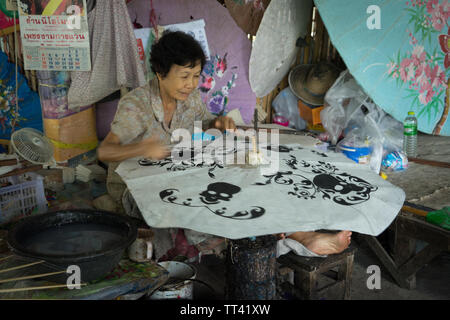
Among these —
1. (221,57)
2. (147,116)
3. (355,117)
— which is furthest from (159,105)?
(355,117)

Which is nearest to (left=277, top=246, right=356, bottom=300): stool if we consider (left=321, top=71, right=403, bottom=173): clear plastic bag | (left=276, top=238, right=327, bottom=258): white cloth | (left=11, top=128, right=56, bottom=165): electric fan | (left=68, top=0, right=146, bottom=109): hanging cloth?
(left=276, top=238, right=327, bottom=258): white cloth

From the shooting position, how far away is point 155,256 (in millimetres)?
2070

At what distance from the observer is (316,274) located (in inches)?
75.0

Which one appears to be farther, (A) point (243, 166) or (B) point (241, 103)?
(B) point (241, 103)

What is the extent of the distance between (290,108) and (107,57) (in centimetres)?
209

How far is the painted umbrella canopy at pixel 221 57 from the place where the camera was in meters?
3.52

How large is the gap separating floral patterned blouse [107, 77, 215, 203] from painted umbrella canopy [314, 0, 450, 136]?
61.1 inches

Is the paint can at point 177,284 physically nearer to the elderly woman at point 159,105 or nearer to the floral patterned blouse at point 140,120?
the elderly woman at point 159,105

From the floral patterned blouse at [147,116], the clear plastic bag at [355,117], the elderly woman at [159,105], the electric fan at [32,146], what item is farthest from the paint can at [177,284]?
the clear plastic bag at [355,117]

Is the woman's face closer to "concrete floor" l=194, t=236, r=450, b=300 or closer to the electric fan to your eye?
the electric fan

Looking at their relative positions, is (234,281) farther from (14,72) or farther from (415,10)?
(415,10)
